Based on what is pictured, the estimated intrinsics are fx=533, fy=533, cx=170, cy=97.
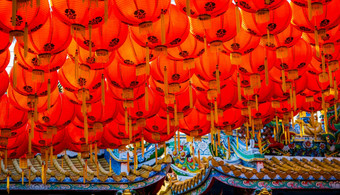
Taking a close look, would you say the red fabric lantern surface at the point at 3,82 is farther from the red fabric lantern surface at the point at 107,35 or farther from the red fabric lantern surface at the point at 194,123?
the red fabric lantern surface at the point at 194,123

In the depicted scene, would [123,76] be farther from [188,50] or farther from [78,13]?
[78,13]

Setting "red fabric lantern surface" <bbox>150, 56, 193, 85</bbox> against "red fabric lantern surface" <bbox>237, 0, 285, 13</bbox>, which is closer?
"red fabric lantern surface" <bbox>237, 0, 285, 13</bbox>

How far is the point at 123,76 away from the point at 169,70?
0.62m

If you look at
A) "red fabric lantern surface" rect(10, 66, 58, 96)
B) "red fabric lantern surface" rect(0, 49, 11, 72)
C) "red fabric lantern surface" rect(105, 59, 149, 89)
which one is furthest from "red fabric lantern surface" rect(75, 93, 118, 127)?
"red fabric lantern surface" rect(0, 49, 11, 72)

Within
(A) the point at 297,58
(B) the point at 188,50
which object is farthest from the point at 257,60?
(B) the point at 188,50

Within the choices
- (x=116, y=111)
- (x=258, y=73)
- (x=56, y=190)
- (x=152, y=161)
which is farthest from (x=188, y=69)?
(x=152, y=161)

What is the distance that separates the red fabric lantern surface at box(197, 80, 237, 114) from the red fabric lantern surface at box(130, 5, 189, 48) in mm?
1870

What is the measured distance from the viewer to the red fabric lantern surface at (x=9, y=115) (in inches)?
295

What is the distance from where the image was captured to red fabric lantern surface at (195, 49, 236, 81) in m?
6.86

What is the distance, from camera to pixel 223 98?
25.8 feet

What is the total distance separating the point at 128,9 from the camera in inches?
211

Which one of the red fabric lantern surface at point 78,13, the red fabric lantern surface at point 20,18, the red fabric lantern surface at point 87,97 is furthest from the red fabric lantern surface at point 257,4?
the red fabric lantern surface at point 87,97

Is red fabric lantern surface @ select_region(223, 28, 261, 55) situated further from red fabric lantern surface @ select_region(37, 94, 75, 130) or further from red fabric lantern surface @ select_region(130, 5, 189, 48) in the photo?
red fabric lantern surface @ select_region(37, 94, 75, 130)

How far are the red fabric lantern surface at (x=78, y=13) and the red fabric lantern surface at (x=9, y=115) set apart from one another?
250 cm
